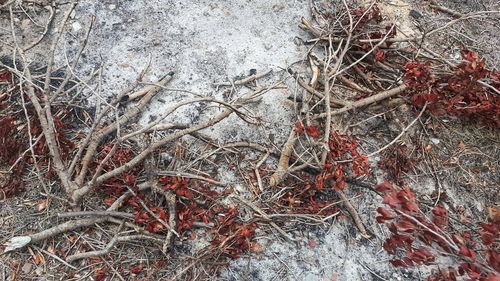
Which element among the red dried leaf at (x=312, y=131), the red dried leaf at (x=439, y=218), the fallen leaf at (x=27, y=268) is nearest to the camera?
the red dried leaf at (x=439, y=218)

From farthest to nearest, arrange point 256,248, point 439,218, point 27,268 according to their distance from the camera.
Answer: point 256,248
point 27,268
point 439,218

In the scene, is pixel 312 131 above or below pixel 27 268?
above

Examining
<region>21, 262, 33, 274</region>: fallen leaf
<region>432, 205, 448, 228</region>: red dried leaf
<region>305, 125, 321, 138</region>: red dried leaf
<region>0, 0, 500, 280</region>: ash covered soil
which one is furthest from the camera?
<region>305, 125, 321, 138</region>: red dried leaf

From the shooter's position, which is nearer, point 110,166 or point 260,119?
point 110,166

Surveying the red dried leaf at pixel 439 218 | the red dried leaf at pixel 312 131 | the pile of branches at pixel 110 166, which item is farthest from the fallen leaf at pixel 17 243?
the red dried leaf at pixel 439 218

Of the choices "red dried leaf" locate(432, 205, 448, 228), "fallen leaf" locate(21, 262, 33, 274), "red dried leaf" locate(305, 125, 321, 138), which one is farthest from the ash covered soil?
"red dried leaf" locate(432, 205, 448, 228)

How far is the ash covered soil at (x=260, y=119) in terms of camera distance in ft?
9.57

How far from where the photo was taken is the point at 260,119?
337 cm

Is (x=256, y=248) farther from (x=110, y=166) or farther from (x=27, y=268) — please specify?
(x=27, y=268)

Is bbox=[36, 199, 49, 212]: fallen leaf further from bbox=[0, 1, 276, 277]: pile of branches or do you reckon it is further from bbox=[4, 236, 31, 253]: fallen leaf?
bbox=[4, 236, 31, 253]: fallen leaf

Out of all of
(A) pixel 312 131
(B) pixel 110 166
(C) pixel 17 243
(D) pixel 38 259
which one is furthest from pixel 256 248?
(C) pixel 17 243

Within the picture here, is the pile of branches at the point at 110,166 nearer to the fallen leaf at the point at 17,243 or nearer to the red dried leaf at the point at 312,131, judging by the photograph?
the fallen leaf at the point at 17,243

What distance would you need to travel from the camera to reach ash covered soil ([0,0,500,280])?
9.57 feet

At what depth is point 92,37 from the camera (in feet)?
12.0
